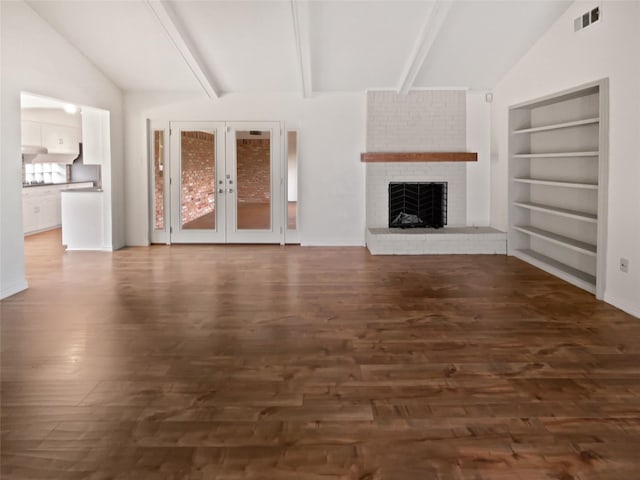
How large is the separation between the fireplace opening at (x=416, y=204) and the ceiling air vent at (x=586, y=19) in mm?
3501

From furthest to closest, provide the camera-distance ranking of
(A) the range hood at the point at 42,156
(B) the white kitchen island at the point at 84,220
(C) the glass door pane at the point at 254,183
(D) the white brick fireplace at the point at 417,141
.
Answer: (A) the range hood at the point at 42,156
(C) the glass door pane at the point at 254,183
(D) the white brick fireplace at the point at 417,141
(B) the white kitchen island at the point at 84,220

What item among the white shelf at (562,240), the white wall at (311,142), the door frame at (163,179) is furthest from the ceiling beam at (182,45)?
A: the white shelf at (562,240)

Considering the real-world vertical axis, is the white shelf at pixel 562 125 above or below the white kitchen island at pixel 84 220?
above

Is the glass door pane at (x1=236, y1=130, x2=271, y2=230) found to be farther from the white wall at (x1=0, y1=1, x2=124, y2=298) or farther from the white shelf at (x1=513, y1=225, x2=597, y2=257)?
the white shelf at (x1=513, y1=225, x2=597, y2=257)

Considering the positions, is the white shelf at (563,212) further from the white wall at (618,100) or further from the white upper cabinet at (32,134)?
the white upper cabinet at (32,134)

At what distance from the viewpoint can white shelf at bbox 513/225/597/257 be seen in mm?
5745

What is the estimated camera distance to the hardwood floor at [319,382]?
7.67 feet

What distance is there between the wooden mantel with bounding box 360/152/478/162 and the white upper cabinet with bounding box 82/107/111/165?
4.05 m

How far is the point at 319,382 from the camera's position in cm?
321

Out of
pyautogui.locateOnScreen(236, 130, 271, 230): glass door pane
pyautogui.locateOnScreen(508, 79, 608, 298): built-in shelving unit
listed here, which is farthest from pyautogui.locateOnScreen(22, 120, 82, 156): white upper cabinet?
pyautogui.locateOnScreen(508, 79, 608, 298): built-in shelving unit

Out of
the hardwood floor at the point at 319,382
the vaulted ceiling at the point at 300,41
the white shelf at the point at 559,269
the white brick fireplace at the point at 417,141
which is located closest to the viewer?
the hardwood floor at the point at 319,382

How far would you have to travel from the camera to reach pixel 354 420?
2707 mm

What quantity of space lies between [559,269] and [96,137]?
22.9 feet

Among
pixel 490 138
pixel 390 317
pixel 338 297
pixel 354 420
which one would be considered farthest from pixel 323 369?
pixel 490 138
